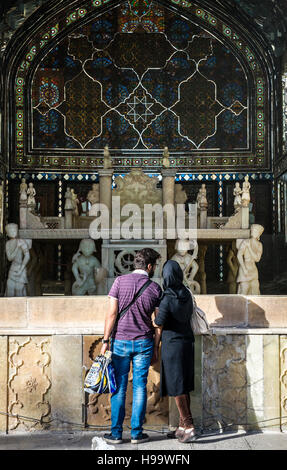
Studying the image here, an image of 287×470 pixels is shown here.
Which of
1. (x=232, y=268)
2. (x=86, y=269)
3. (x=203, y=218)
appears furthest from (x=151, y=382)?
(x=232, y=268)

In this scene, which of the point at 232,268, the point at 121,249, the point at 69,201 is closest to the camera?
the point at 121,249

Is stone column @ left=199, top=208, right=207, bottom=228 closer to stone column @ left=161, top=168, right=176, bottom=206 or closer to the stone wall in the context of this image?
stone column @ left=161, top=168, right=176, bottom=206

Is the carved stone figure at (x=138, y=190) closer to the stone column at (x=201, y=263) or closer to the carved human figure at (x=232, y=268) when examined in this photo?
the stone column at (x=201, y=263)

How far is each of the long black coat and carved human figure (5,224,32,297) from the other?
4.77 m

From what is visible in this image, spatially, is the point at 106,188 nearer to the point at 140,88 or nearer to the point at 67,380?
the point at 67,380

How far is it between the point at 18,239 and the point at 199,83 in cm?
686

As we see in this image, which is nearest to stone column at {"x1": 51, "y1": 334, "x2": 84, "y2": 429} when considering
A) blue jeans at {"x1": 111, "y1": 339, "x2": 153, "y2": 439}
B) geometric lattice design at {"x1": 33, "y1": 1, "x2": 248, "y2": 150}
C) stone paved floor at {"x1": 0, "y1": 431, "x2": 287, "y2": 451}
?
stone paved floor at {"x1": 0, "y1": 431, "x2": 287, "y2": 451}

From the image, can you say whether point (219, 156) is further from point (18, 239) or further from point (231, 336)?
point (231, 336)

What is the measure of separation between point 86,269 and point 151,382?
13.8 feet

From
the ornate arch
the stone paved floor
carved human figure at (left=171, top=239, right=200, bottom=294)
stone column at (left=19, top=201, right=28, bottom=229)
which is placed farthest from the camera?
the ornate arch

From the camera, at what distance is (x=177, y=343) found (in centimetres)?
437

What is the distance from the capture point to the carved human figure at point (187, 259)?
28.7ft

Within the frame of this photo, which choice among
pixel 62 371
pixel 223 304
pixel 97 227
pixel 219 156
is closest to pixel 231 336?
pixel 223 304

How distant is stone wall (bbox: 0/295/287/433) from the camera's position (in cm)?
482
